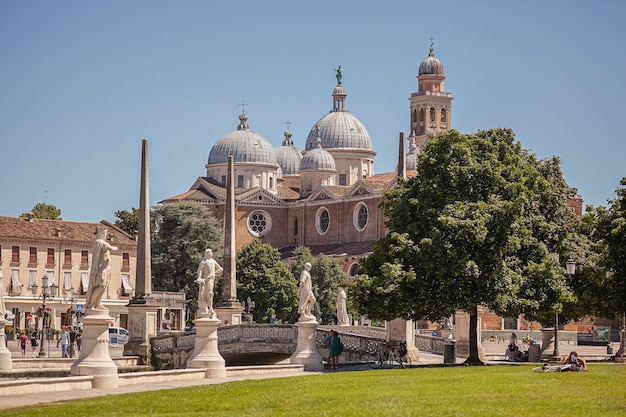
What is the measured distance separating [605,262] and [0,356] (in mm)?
20043

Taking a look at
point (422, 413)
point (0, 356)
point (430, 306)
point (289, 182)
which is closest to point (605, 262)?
point (430, 306)

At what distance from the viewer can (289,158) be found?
163625 millimetres

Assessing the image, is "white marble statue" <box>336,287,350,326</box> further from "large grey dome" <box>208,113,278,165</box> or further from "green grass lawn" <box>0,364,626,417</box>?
"large grey dome" <box>208,113,278,165</box>

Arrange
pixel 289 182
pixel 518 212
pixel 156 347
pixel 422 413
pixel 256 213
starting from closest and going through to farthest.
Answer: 1. pixel 422 413
2. pixel 518 212
3. pixel 156 347
4. pixel 256 213
5. pixel 289 182

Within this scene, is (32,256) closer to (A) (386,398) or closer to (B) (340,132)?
(B) (340,132)

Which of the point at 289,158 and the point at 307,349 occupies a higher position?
the point at 289,158

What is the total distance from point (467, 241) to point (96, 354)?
1593 cm

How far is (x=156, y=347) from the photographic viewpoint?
5916 cm

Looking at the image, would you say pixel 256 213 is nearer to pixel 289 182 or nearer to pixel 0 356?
pixel 289 182

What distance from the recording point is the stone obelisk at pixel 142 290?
58844 millimetres

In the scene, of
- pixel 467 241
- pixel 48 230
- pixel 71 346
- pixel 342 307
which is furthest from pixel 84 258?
pixel 467 241

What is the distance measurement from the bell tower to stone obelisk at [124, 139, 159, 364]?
340 ft

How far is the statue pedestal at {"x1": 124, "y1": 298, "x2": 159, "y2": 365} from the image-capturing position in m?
58.6

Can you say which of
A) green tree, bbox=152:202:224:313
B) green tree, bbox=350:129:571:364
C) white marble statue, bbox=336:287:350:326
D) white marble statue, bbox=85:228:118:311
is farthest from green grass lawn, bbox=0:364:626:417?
green tree, bbox=152:202:224:313
